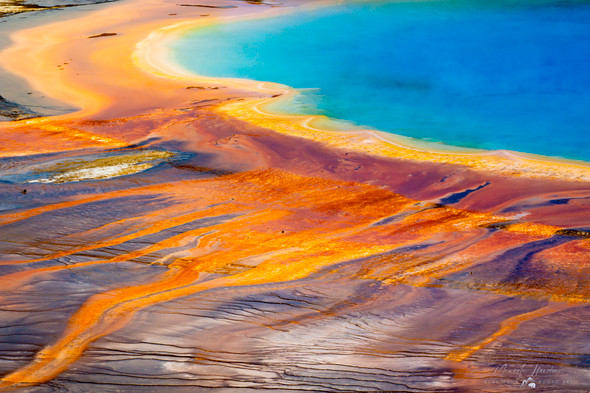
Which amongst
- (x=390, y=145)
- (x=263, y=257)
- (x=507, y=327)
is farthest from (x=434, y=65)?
(x=507, y=327)

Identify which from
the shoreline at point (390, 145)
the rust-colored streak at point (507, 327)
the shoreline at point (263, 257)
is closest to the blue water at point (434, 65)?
the shoreline at point (390, 145)

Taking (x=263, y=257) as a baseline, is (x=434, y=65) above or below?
above

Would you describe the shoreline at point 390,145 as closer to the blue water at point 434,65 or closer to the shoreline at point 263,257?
the shoreline at point 263,257

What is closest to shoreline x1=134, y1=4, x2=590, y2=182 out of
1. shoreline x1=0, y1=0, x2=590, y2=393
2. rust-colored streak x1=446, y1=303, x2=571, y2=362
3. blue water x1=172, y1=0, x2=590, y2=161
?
shoreline x1=0, y1=0, x2=590, y2=393

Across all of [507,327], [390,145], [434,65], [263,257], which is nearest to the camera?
[507,327]

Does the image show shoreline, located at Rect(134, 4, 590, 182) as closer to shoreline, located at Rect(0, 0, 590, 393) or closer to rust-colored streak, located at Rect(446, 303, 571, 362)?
shoreline, located at Rect(0, 0, 590, 393)

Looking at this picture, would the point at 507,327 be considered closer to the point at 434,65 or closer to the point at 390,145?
the point at 390,145

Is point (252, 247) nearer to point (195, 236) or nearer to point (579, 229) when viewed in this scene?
point (195, 236)

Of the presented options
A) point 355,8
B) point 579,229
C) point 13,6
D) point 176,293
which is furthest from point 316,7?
point 176,293

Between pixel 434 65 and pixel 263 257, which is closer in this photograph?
pixel 263 257
